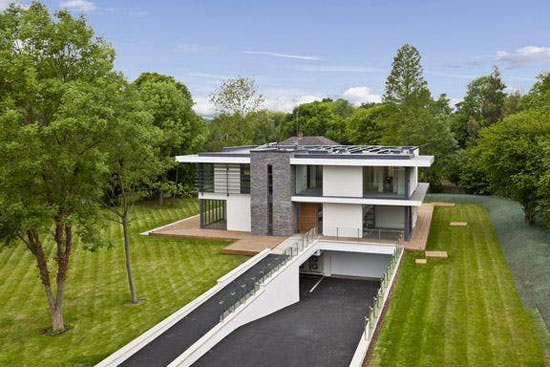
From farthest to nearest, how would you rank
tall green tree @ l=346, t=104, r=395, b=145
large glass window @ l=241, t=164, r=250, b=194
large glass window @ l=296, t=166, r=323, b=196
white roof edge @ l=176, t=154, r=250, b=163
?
1. tall green tree @ l=346, t=104, r=395, b=145
2. large glass window @ l=241, t=164, r=250, b=194
3. large glass window @ l=296, t=166, r=323, b=196
4. white roof edge @ l=176, t=154, r=250, b=163

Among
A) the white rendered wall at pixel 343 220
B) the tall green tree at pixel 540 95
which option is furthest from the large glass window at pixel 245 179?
the tall green tree at pixel 540 95

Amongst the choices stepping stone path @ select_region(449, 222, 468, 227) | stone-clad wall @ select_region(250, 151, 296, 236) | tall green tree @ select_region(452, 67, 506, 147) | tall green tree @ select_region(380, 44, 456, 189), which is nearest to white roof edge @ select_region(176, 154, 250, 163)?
stone-clad wall @ select_region(250, 151, 296, 236)

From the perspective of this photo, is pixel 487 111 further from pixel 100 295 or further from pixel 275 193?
pixel 100 295

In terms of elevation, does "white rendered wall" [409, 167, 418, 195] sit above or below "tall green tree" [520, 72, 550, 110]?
below

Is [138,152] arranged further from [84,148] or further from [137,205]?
[137,205]

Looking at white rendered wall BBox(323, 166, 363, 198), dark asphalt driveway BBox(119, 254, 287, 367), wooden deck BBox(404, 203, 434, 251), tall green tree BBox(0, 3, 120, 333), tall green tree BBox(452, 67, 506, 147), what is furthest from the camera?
tall green tree BBox(452, 67, 506, 147)

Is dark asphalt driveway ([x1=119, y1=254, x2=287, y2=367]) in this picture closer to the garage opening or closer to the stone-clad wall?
the garage opening

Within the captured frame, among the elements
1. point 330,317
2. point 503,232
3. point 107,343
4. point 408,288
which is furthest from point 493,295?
point 107,343
